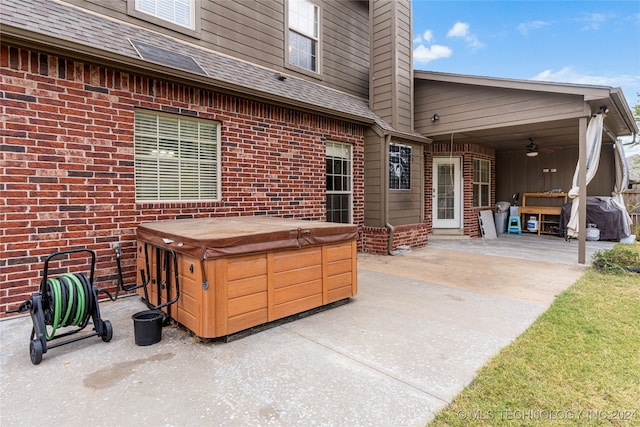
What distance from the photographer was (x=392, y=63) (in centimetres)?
707

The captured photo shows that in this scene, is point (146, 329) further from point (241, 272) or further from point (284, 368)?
point (284, 368)

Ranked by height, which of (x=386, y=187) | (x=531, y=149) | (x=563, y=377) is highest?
(x=531, y=149)

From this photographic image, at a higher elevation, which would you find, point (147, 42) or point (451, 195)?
point (147, 42)

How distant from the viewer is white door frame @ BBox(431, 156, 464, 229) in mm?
9062

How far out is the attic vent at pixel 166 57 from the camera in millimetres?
4043

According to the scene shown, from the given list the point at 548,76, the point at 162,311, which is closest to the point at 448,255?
the point at 162,311

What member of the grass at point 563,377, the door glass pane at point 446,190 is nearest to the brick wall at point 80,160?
the grass at point 563,377

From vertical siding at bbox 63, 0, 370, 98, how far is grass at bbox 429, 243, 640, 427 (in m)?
5.73

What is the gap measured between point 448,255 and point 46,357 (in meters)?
6.07

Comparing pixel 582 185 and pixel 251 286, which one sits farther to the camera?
pixel 582 185

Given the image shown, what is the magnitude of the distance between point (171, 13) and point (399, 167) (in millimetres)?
4851

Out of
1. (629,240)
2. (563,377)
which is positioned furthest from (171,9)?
(629,240)

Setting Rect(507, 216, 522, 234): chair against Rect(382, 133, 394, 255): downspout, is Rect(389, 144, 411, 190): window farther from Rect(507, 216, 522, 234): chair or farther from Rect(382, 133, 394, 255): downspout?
Rect(507, 216, 522, 234): chair

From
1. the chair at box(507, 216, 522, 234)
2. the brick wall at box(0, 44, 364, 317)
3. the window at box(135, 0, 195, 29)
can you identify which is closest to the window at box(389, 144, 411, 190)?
the brick wall at box(0, 44, 364, 317)
